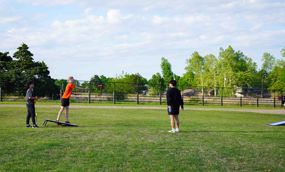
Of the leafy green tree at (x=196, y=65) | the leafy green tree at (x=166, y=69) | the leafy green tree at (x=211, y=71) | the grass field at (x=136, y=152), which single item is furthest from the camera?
the leafy green tree at (x=196, y=65)

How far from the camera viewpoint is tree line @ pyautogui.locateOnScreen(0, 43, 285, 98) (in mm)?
41625

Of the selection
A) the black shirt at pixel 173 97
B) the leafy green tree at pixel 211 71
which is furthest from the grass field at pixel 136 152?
the leafy green tree at pixel 211 71

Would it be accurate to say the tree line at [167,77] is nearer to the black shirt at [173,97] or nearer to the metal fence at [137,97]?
the metal fence at [137,97]

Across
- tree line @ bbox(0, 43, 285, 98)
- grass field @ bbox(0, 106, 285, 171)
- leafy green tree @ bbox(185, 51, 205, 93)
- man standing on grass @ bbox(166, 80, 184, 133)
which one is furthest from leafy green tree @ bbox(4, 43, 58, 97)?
leafy green tree @ bbox(185, 51, 205, 93)

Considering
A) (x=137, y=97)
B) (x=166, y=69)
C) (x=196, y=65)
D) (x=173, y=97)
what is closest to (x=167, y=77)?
(x=166, y=69)

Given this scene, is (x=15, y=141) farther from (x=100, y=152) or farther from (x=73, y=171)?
(x=73, y=171)

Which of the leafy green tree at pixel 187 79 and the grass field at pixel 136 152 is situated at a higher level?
the leafy green tree at pixel 187 79

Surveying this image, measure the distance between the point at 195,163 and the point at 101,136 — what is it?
13.3 feet

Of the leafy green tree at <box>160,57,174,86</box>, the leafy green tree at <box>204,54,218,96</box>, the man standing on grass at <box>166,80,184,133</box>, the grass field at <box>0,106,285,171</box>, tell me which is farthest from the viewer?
the leafy green tree at <box>160,57,174,86</box>

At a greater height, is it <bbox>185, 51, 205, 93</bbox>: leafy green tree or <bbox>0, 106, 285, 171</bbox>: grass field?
<bbox>185, 51, 205, 93</bbox>: leafy green tree

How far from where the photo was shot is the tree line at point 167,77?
41625 mm

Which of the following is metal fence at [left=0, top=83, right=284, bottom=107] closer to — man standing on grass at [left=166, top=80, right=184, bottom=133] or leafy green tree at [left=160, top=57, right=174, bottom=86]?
man standing on grass at [left=166, top=80, right=184, bottom=133]

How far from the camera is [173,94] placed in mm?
13242

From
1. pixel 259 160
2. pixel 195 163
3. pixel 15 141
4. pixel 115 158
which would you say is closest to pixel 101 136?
pixel 15 141
